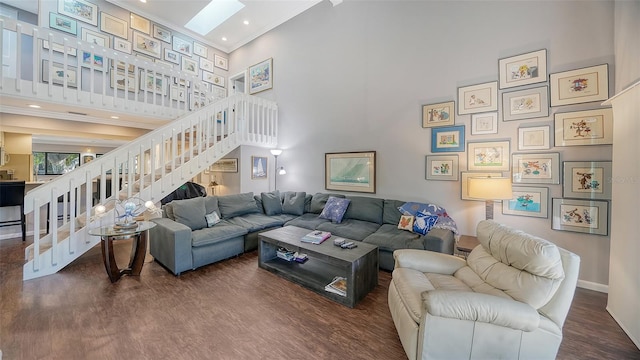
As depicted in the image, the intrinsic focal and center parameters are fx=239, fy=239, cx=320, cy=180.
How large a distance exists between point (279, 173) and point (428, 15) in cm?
387

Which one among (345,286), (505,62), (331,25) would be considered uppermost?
(331,25)


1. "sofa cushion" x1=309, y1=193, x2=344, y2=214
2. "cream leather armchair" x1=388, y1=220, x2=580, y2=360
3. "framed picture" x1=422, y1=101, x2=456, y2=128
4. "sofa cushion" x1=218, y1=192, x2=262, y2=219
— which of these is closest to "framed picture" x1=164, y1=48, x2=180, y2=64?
"sofa cushion" x1=218, y1=192, x2=262, y2=219

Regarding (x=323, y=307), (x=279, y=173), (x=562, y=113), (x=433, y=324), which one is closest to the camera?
(x=433, y=324)

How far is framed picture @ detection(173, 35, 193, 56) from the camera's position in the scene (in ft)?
19.4

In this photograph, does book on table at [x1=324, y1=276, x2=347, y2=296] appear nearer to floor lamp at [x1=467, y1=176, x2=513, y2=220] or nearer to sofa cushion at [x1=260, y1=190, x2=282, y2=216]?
floor lamp at [x1=467, y1=176, x2=513, y2=220]

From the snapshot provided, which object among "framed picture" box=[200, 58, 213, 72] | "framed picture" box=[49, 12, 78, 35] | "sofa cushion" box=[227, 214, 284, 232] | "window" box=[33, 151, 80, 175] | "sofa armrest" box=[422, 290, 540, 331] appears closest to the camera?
"sofa armrest" box=[422, 290, 540, 331]

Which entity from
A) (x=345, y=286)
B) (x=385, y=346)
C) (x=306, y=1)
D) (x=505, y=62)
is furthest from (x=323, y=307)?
(x=306, y=1)

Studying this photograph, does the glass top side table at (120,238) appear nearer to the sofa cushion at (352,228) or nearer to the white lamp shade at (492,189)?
the sofa cushion at (352,228)

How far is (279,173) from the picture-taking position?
5375mm

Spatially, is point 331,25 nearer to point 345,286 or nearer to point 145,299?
point 345,286

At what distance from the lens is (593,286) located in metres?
2.62

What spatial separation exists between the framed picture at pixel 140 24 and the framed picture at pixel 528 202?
25.3ft

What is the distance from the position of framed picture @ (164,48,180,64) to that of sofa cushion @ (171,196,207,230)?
4.28 m

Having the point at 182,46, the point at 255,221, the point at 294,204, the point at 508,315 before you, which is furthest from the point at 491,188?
the point at 182,46
